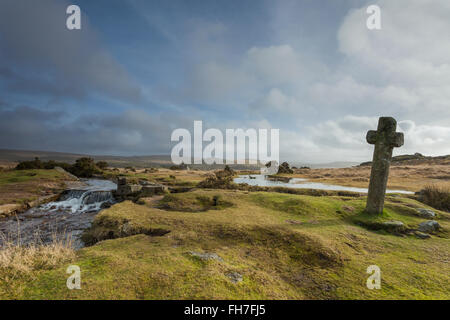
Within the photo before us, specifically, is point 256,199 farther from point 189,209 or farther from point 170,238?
point 170,238

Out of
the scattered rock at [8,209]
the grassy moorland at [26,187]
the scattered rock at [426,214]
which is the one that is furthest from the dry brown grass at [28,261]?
the grassy moorland at [26,187]

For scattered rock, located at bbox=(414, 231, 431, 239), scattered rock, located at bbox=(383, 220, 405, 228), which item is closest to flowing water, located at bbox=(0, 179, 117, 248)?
scattered rock, located at bbox=(383, 220, 405, 228)

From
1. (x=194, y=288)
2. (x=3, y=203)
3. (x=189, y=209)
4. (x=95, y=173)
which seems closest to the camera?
(x=194, y=288)

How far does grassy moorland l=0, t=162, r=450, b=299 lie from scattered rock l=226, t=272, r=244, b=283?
0.05 metres

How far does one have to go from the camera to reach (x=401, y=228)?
28.2ft

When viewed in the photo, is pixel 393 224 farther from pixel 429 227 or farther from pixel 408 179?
pixel 408 179

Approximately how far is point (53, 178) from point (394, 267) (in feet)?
154

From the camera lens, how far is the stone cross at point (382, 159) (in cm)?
991

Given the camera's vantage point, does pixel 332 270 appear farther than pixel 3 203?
No

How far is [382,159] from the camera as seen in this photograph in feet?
32.9

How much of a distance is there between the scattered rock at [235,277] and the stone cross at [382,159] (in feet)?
30.6

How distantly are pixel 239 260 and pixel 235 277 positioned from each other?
112 centimetres

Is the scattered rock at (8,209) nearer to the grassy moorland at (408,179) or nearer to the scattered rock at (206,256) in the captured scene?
the scattered rock at (206,256)
